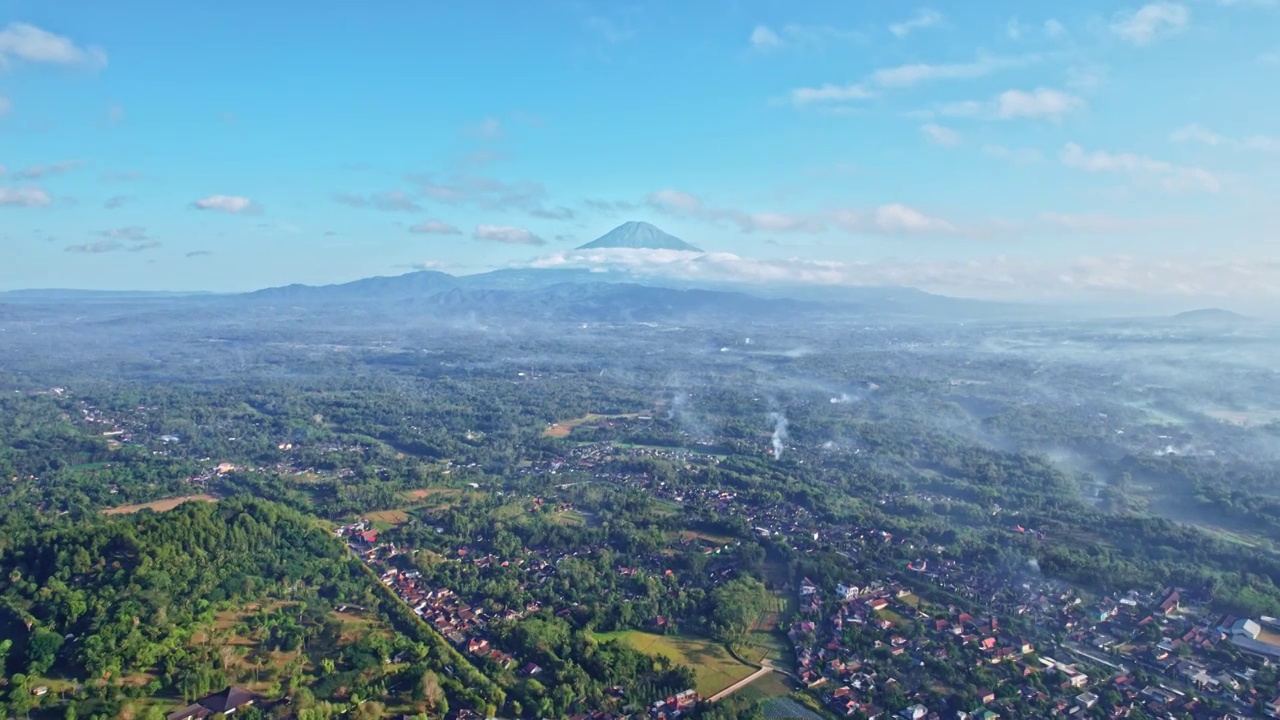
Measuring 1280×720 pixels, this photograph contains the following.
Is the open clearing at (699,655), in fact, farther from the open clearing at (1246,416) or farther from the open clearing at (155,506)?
the open clearing at (1246,416)

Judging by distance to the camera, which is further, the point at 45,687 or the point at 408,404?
the point at 408,404

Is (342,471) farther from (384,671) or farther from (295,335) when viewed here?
(295,335)

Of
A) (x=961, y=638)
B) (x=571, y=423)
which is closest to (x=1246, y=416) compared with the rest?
(x=571, y=423)

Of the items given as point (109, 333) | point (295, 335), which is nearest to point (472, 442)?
point (295, 335)

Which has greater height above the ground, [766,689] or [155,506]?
[155,506]

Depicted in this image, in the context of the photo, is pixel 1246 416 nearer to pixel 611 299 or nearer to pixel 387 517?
pixel 387 517

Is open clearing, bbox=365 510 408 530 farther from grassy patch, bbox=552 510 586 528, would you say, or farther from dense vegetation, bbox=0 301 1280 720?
grassy patch, bbox=552 510 586 528
